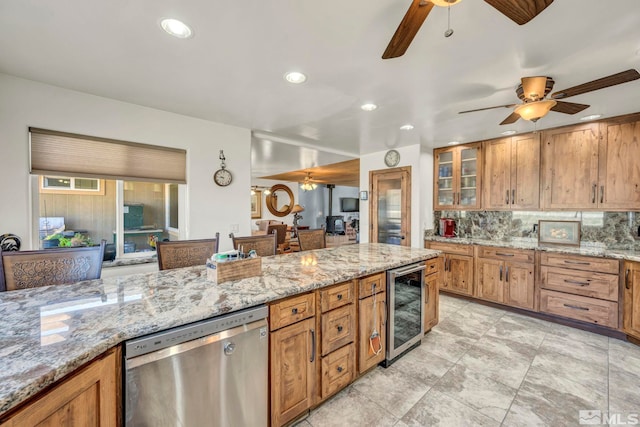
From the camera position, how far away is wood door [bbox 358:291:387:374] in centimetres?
198

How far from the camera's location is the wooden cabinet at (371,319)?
1.98m

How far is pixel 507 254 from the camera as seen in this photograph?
345 cm

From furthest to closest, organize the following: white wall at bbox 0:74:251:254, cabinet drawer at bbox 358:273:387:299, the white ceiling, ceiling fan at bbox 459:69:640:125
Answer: white wall at bbox 0:74:251:254 → cabinet drawer at bbox 358:273:387:299 → ceiling fan at bbox 459:69:640:125 → the white ceiling

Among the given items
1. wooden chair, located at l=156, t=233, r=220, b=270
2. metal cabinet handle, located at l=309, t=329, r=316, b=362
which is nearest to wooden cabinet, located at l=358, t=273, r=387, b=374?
metal cabinet handle, located at l=309, t=329, r=316, b=362

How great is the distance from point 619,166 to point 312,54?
3.63 meters

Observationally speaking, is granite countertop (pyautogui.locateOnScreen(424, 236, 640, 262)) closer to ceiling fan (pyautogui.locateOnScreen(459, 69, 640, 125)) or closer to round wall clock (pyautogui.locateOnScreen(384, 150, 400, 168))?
round wall clock (pyautogui.locateOnScreen(384, 150, 400, 168))

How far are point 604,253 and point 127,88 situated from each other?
5023 mm

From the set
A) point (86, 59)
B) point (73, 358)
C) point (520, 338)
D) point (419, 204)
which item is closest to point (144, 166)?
point (86, 59)

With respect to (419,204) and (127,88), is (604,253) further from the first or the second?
(127,88)

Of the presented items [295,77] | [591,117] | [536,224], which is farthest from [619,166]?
[295,77]

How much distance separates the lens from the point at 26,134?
7.11 feet

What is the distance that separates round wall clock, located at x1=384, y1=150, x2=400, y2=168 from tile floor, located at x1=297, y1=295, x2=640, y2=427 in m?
2.69

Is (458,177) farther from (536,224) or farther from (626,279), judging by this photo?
(626,279)

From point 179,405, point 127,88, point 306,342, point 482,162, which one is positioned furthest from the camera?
point 482,162
